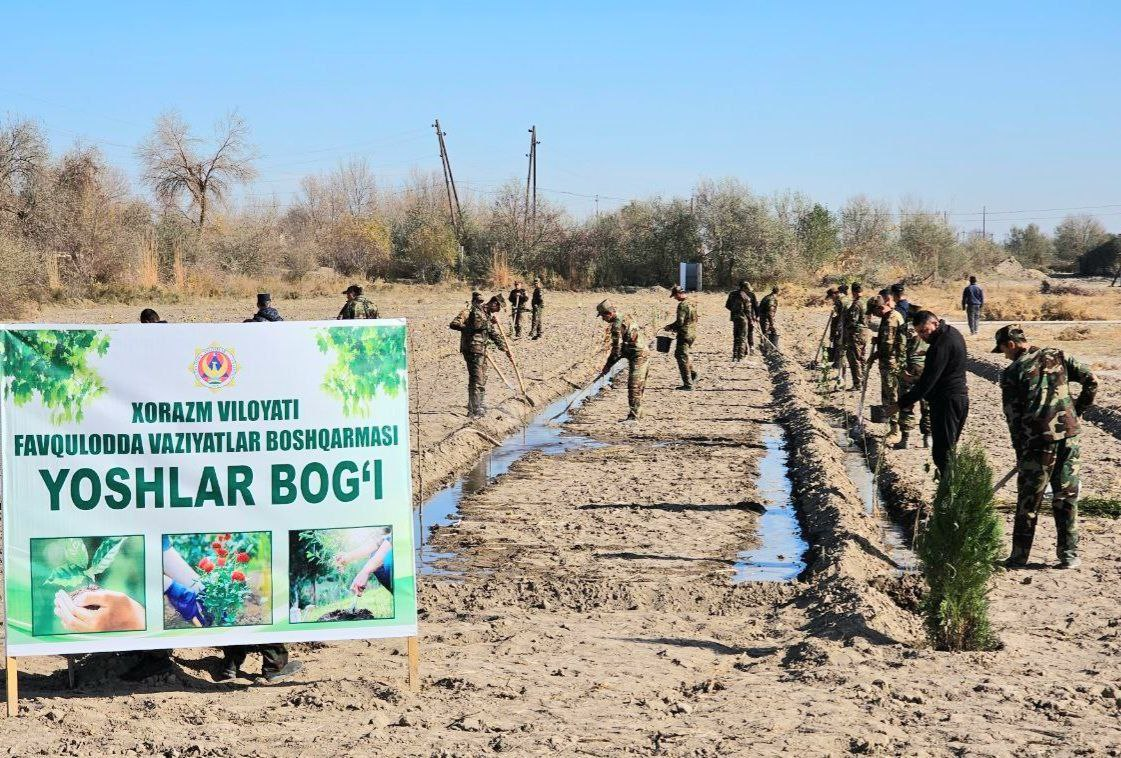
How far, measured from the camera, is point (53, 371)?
5.96 meters

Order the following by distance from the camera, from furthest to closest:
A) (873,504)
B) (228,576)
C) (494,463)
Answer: (494,463) < (873,504) < (228,576)

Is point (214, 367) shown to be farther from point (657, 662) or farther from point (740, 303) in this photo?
point (740, 303)

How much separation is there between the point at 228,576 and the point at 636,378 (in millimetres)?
11584

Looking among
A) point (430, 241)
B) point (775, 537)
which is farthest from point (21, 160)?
point (775, 537)

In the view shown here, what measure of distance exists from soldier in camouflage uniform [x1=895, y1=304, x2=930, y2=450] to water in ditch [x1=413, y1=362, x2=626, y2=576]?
382 cm

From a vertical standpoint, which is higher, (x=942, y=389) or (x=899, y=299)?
(x=899, y=299)

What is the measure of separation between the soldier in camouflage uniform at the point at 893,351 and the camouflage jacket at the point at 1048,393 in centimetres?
536

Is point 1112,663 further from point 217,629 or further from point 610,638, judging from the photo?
point 217,629

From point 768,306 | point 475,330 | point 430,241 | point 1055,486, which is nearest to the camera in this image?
point 1055,486

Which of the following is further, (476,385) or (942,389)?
(476,385)

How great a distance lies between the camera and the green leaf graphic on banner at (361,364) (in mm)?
6195

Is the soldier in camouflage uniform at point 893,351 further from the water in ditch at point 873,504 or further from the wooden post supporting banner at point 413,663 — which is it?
the wooden post supporting banner at point 413,663

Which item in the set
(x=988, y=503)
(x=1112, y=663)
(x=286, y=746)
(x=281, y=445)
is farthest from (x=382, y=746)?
(x=1112, y=663)

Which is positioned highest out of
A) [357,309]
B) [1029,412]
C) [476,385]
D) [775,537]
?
[357,309]
